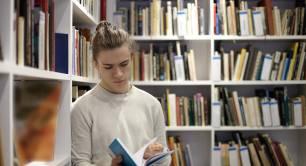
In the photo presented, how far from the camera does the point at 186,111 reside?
10.3 ft

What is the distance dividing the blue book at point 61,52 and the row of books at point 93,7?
1.94ft

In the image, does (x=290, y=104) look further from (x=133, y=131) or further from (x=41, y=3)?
(x=41, y=3)

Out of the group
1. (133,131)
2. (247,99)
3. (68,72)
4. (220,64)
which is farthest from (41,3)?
(247,99)

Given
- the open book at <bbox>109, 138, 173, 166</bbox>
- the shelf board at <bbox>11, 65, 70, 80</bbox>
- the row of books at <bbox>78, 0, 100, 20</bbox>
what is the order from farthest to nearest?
the row of books at <bbox>78, 0, 100, 20</bbox> → the open book at <bbox>109, 138, 173, 166</bbox> → the shelf board at <bbox>11, 65, 70, 80</bbox>

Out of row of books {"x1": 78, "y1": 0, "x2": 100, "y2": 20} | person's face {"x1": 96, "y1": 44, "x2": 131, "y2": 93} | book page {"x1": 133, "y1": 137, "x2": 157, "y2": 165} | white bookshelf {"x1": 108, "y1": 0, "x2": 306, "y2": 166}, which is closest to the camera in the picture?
book page {"x1": 133, "y1": 137, "x2": 157, "y2": 165}

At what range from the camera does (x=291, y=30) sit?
3.11 m

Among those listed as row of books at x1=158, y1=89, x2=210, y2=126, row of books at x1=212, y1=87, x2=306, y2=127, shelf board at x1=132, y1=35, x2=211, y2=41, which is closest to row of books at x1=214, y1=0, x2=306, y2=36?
shelf board at x1=132, y1=35, x2=211, y2=41

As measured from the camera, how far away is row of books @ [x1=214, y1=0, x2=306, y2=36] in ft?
10.1

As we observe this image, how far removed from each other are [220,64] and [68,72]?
5.57 ft

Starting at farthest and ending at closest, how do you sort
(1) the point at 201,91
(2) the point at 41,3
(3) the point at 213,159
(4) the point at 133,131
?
(1) the point at 201,91 < (3) the point at 213,159 < (4) the point at 133,131 < (2) the point at 41,3

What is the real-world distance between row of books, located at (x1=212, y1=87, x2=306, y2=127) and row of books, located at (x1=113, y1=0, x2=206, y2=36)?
616mm

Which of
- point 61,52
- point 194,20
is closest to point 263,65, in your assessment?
point 194,20

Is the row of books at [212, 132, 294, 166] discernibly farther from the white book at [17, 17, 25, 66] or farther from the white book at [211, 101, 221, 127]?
the white book at [17, 17, 25, 66]

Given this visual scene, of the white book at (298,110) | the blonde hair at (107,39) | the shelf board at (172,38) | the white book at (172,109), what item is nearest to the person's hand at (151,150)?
the blonde hair at (107,39)
